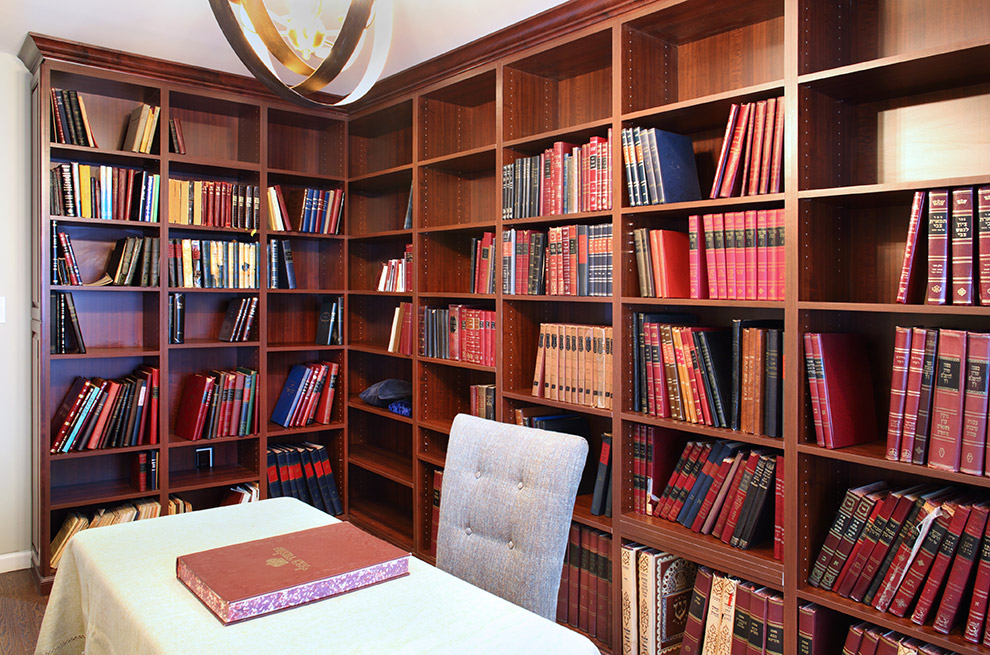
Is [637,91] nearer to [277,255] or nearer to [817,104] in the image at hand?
[817,104]

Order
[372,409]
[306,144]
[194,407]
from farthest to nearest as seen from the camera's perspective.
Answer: [306,144] → [372,409] → [194,407]

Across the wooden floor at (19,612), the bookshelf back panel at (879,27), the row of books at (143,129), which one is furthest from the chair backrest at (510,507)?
the row of books at (143,129)

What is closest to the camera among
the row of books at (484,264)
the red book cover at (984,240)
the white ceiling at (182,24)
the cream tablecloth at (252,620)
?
the cream tablecloth at (252,620)

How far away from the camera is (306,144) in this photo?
13.4ft

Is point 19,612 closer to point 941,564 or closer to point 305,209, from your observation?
point 305,209

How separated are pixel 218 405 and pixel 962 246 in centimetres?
318

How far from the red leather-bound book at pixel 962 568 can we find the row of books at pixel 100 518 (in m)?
3.12

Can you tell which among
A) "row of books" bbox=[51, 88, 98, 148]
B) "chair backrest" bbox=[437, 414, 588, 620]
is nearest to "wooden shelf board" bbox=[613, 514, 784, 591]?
"chair backrest" bbox=[437, 414, 588, 620]

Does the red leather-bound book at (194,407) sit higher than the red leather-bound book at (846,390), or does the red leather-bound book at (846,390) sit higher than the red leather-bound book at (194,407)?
the red leather-bound book at (846,390)

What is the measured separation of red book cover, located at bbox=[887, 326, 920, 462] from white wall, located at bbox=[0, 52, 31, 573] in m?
3.59

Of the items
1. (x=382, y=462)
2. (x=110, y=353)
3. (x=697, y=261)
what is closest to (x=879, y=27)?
(x=697, y=261)

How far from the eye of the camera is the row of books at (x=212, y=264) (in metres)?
3.44

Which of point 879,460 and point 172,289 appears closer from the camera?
point 879,460

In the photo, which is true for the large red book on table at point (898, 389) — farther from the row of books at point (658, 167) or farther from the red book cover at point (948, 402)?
the row of books at point (658, 167)
